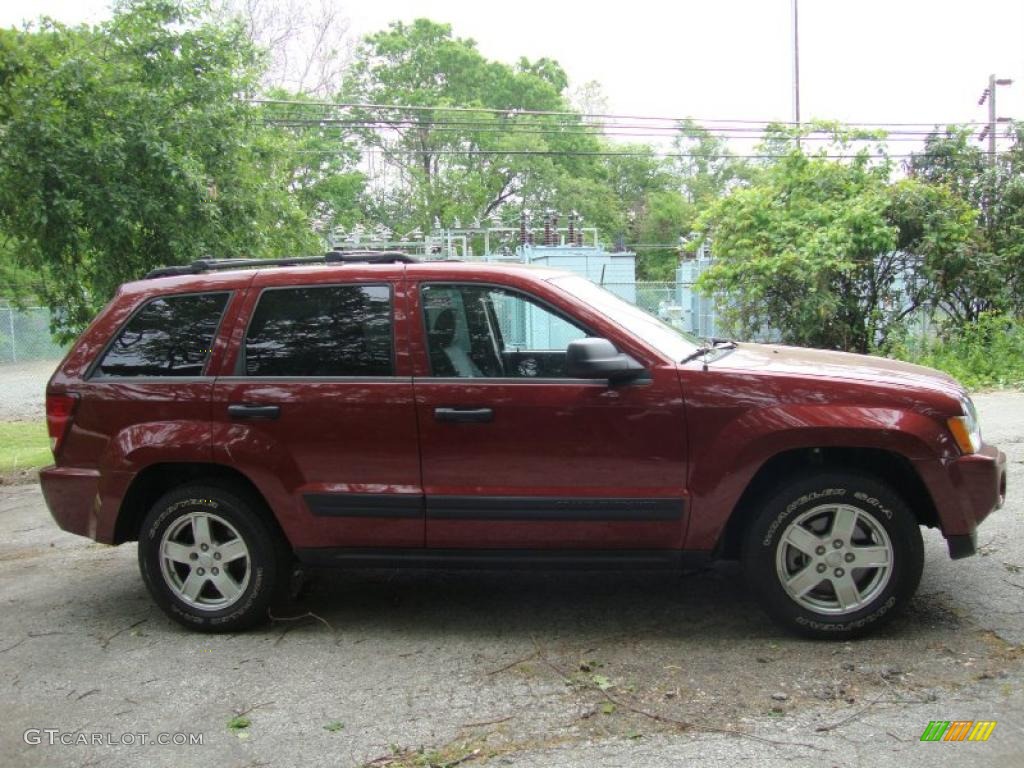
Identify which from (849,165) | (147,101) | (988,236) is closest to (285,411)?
(147,101)

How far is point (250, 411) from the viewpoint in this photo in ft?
14.5

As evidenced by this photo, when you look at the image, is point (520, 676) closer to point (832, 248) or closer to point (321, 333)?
point (321, 333)

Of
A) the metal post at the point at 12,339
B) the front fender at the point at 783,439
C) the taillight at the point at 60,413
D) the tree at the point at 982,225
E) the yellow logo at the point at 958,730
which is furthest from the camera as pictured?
the metal post at the point at 12,339

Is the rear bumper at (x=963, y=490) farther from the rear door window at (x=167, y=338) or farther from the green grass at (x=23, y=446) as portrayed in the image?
the green grass at (x=23, y=446)

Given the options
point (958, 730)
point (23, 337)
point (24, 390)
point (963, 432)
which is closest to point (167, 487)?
point (958, 730)

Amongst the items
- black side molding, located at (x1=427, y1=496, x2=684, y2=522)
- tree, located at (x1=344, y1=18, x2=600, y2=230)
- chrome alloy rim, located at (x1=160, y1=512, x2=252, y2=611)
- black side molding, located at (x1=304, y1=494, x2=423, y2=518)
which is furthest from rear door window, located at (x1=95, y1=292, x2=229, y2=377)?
tree, located at (x1=344, y1=18, x2=600, y2=230)

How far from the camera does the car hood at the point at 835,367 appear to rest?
4.17 meters

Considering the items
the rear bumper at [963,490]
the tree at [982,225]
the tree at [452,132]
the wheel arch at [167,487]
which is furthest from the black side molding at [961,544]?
the tree at [452,132]

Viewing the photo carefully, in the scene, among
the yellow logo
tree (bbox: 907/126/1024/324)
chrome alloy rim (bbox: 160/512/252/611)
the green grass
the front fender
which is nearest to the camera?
the yellow logo

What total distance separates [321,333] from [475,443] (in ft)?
3.23

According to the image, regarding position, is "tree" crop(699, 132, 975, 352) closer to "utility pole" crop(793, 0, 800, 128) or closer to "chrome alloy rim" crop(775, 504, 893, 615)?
"chrome alloy rim" crop(775, 504, 893, 615)

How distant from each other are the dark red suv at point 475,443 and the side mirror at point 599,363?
1cm

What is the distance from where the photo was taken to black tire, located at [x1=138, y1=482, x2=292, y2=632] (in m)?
4.52

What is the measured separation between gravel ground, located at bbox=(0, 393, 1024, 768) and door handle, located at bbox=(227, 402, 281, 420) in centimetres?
113
